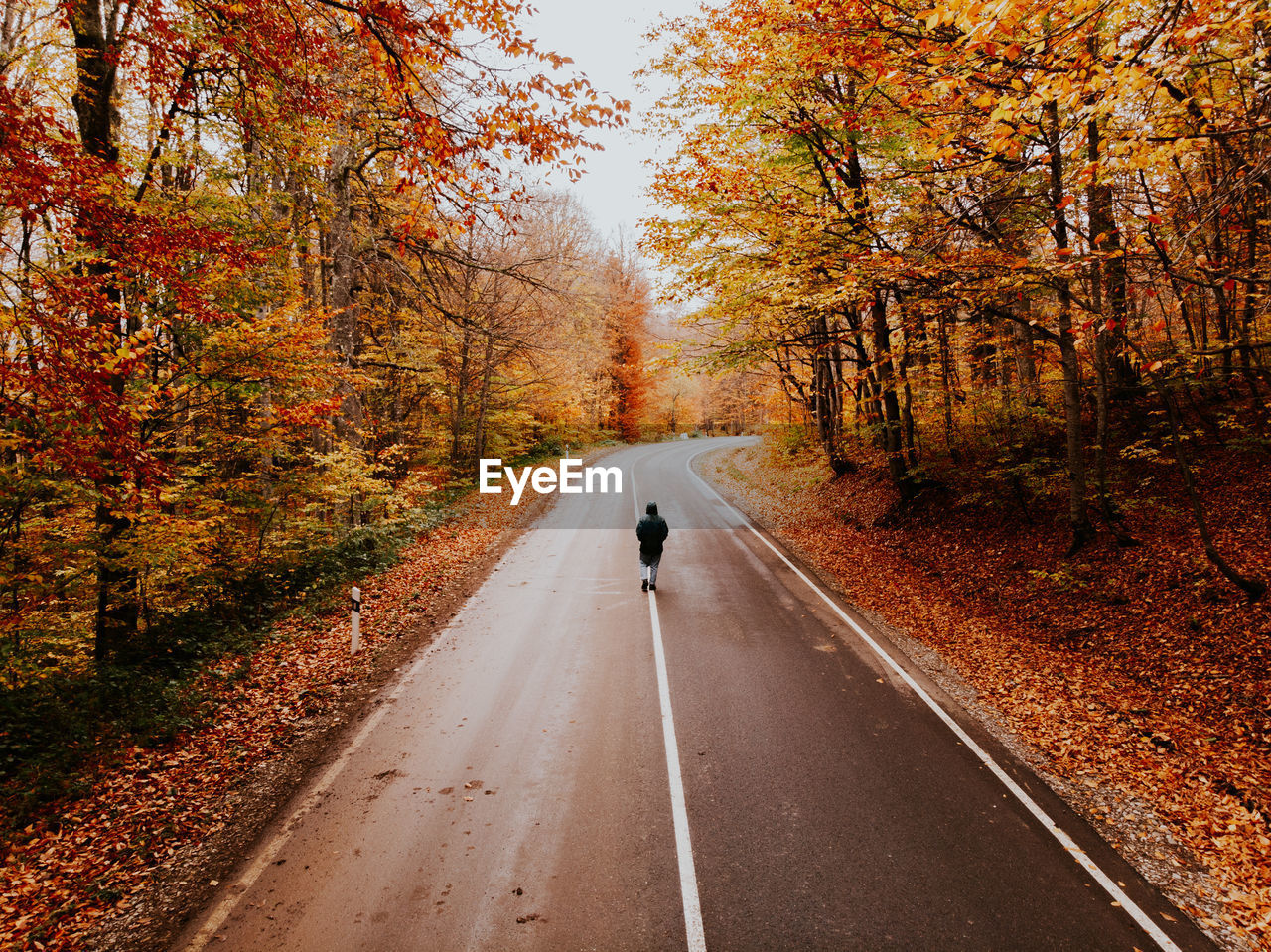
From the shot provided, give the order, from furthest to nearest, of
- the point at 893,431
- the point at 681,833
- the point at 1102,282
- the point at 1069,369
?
the point at 893,431
the point at 1069,369
the point at 1102,282
the point at 681,833

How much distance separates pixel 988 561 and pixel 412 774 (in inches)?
417

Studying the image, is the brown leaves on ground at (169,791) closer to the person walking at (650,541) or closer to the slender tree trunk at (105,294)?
the slender tree trunk at (105,294)

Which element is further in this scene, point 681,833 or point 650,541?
point 650,541

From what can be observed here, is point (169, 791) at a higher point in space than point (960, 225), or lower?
lower

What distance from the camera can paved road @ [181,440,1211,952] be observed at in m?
3.71

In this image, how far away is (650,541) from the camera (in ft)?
33.6

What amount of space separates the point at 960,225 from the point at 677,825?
25.8 ft

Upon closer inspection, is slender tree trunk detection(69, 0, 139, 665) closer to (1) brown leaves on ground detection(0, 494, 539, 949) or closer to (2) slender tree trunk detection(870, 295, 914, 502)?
(1) brown leaves on ground detection(0, 494, 539, 949)

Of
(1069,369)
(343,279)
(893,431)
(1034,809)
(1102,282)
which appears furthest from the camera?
(893,431)

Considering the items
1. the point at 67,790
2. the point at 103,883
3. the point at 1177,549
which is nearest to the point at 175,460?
the point at 67,790

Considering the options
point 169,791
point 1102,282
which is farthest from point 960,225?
point 169,791

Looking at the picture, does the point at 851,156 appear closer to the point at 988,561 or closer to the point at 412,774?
the point at 988,561

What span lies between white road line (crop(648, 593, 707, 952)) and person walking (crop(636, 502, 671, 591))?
10.5 ft

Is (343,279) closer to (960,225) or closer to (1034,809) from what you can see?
(960,225)
